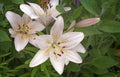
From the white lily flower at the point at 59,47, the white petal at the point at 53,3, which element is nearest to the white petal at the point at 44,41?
the white lily flower at the point at 59,47

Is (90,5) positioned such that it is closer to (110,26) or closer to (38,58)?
(110,26)

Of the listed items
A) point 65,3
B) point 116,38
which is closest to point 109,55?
point 116,38

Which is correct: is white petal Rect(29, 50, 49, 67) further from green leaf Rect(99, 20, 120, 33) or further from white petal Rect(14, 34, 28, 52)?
green leaf Rect(99, 20, 120, 33)

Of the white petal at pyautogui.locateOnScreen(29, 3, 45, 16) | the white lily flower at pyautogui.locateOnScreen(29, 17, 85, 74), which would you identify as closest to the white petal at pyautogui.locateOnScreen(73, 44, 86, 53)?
the white lily flower at pyautogui.locateOnScreen(29, 17, 85, 74)

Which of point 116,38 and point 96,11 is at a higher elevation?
point 96,11

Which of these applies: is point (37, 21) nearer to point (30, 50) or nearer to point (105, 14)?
point (30, 50)

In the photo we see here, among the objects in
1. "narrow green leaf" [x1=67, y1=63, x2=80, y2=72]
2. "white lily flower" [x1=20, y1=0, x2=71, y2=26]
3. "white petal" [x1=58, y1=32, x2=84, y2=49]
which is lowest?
"narrow green leaf" [x1=67, y1=63, x2=80, y2=72]
